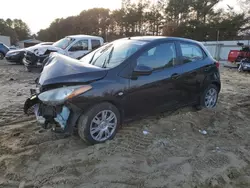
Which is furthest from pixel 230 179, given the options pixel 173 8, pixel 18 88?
pixel 173 8

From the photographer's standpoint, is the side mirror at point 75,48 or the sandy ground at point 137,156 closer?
the sandy ground at point 137,156

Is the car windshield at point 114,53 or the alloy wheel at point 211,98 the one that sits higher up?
the car windshield at point 114,53

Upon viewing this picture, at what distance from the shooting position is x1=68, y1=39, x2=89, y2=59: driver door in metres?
10.2

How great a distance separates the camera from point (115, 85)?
3207mm

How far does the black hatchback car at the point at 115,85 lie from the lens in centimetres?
299

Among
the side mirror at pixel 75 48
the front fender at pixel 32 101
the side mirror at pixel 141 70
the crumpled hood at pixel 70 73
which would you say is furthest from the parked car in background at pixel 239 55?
the front fender at pixel 32 101

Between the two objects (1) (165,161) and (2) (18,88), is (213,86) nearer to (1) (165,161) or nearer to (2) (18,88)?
(1) (165,161)

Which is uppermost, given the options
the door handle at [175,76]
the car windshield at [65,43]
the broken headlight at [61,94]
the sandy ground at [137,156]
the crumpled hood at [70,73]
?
the car windshield at [65,43]

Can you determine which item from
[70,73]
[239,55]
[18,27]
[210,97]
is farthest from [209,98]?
[18,27]

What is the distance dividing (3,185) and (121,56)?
237 centimetres

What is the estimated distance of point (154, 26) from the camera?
35.8 metres

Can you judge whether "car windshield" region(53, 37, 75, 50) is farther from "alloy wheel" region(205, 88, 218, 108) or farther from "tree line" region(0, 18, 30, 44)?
"tree line" region(0, 18, 30, 44)

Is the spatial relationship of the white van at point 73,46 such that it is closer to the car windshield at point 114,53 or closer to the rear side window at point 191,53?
the car windshield at point 114,53

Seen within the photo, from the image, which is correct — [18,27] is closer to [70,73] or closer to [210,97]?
[210,97]
